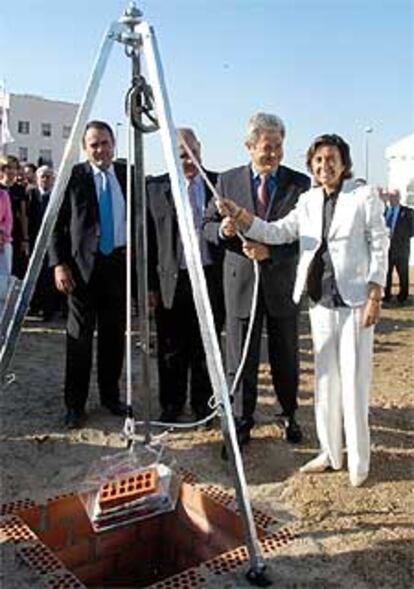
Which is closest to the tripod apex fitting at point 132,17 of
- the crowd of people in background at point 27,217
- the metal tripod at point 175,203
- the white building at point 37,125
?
the metal tripod at point 175,203

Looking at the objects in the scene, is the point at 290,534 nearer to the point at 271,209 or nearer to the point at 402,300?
the point at 271,209

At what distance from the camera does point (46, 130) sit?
2338 inches

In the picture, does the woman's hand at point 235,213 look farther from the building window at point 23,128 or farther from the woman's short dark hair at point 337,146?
the building window at point 23,128

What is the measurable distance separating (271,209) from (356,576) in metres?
2.01

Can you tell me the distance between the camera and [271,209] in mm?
3959

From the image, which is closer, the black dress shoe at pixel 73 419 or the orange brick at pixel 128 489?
the orange brick at pixel 128 489

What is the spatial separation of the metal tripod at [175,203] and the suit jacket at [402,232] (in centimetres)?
798

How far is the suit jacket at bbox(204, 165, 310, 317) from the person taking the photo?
3.96 m

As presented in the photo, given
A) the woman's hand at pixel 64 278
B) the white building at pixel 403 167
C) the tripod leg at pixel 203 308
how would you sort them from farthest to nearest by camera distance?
the white building at pixel 403 167 → the woman's hand at pixel 64 278 → the tripod leg at pixel 203 308

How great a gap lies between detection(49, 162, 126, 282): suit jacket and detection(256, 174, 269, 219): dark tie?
3.62 ft

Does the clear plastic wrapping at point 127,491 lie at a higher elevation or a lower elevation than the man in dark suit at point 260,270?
lower

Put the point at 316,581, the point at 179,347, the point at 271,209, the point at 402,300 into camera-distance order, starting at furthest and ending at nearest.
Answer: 1. the point at 402,300
2. the point at 179,347
3. the point at 271,209
4. the point at 316,581

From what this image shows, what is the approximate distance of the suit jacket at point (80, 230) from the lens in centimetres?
443

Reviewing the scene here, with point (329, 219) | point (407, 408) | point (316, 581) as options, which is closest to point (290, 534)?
point (316, 581)
